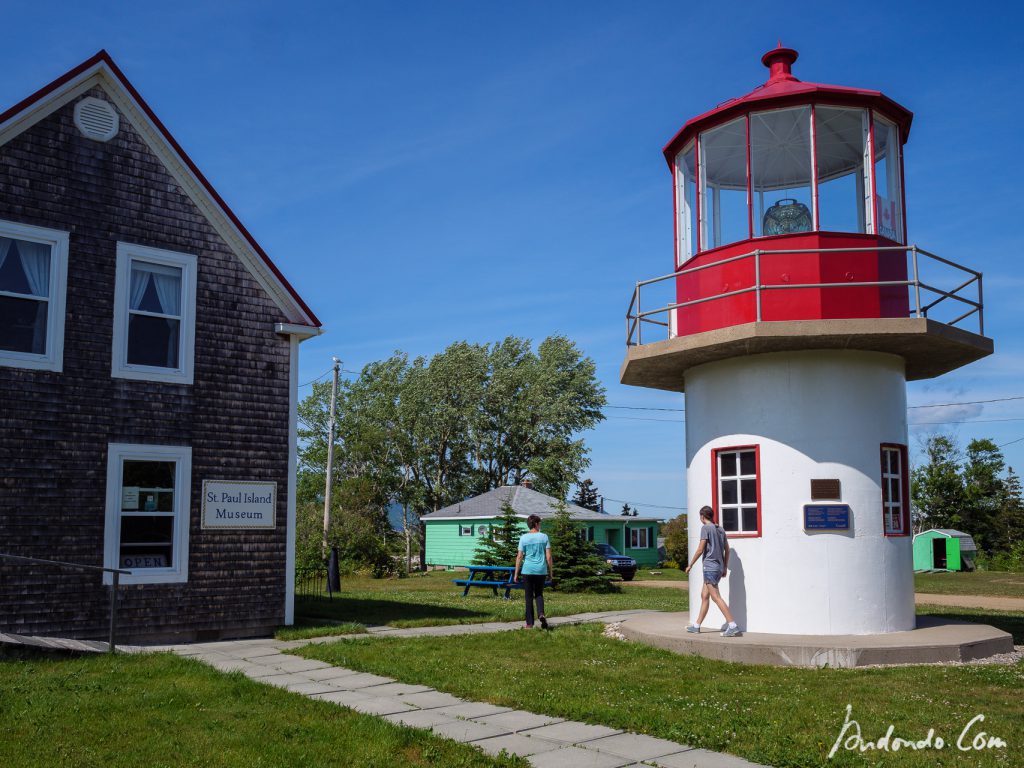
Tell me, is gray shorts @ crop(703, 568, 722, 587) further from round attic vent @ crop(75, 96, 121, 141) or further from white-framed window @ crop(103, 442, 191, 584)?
round attic vent @ crop(75, 96, 121, 141)

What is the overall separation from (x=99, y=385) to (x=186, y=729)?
658 centimetres

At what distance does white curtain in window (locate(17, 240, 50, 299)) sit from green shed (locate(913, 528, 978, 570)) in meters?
39.9

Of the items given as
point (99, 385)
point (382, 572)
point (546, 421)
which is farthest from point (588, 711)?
point (546, 421)

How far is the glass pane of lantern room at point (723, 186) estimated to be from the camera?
1335 cm

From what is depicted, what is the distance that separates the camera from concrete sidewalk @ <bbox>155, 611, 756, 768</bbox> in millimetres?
6684

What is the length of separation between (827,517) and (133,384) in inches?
382

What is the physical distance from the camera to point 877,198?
12.8 metres

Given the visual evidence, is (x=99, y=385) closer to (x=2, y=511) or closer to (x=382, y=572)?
(x=2, y=511)

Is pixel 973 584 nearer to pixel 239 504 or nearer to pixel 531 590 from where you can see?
pixel 531 590

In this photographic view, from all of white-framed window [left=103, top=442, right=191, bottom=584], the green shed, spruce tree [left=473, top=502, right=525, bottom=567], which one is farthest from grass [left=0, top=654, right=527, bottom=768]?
the green shed

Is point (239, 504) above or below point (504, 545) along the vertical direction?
above

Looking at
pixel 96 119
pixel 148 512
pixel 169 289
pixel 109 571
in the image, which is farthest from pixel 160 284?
pixel 109 571

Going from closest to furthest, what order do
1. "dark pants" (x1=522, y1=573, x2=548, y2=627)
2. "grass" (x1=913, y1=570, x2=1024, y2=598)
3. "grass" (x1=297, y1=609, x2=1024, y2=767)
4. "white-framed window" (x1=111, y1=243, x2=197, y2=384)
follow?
"grass" (x1=297, y1=609, x2=1024, y2=767) → "white-framed window" (x1=111, y1=243, x2=197, y2=384) → "dark pants" (x1=522, y1=573, x2=548, y2=627) → "grass" (x1=913, y1=570, x2=1024, y2=598)

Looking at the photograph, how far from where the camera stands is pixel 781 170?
14.4 metres
